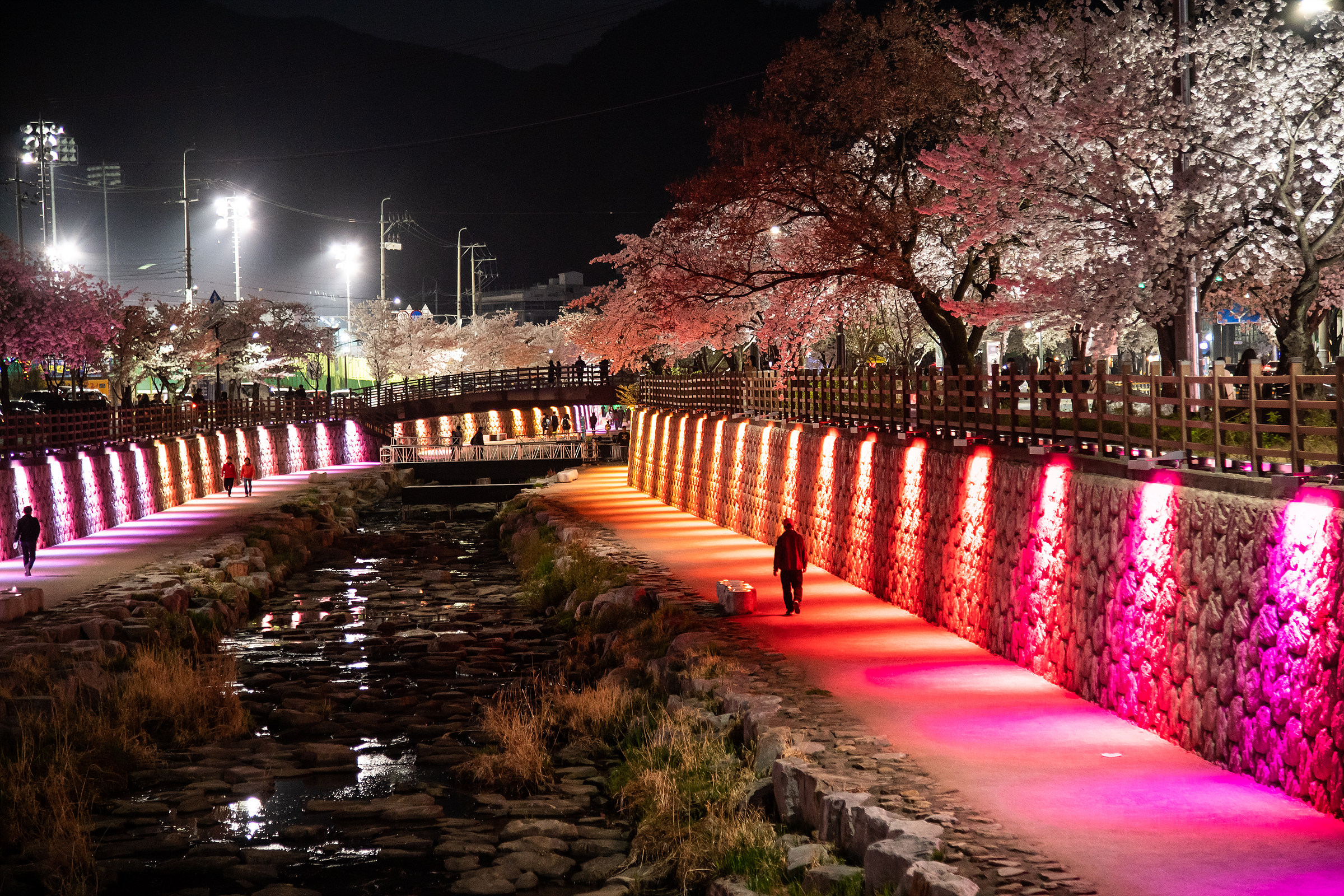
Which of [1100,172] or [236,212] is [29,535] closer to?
[1100,172]

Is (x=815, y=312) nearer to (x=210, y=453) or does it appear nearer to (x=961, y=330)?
(x=961, y=330)

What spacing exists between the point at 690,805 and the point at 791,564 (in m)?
6.76

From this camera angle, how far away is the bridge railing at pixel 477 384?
72975 mm

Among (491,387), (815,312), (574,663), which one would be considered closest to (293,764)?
(574,663)

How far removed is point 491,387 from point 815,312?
47.4 m

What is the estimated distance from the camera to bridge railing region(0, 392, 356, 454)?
28.1 metres

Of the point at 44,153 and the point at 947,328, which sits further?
the point at 44,153

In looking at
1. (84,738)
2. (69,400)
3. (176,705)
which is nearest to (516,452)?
(69,400)

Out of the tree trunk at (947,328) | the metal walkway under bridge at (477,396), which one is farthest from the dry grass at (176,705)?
the metal walkway under bridge at (477,396)

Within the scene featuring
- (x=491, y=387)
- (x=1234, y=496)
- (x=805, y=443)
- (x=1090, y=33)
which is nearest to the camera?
(x=1234, y=496)

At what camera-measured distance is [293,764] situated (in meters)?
15.5

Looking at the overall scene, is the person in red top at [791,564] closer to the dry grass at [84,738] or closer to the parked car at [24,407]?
the dry grass at [84,738]

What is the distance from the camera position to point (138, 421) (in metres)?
37.4

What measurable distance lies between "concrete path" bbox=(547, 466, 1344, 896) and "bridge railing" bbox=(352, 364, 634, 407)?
56141 millimetres
